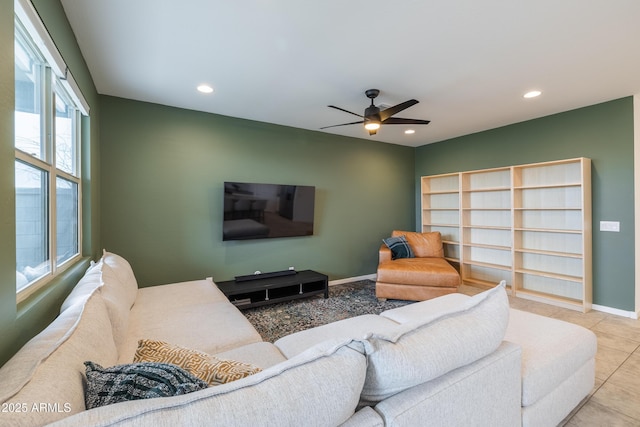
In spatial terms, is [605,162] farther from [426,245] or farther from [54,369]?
[54,369]

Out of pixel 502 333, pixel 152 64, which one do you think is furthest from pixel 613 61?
pixel 152 64

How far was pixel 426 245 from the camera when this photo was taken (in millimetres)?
4562

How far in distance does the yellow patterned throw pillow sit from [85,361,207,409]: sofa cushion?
10 cm

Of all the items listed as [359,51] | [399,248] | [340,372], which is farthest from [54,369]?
[399,248]

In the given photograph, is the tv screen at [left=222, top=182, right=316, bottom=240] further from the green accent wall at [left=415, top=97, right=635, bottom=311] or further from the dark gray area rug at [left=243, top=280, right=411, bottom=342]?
the green accent wall at [left=415, top=97, right=635, bottom=311]

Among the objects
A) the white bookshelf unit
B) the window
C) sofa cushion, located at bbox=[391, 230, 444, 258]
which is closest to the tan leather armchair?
sofa cushion, located at bbox=[391, 230, 444, 258]

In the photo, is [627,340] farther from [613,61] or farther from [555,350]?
[613,61]

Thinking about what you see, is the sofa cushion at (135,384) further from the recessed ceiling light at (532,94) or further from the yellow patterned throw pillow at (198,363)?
the recessed ceiling light at (532,94)

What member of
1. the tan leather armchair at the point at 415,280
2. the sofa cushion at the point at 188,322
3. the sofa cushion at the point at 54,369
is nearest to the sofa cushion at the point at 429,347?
the sofa cushion at the point at 54,369

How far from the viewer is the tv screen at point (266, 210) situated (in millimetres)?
3643

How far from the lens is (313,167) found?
4453mm

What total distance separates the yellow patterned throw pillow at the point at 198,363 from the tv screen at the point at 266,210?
8.91 ft

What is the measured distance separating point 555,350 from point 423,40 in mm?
2174

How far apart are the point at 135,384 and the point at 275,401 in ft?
1.22
